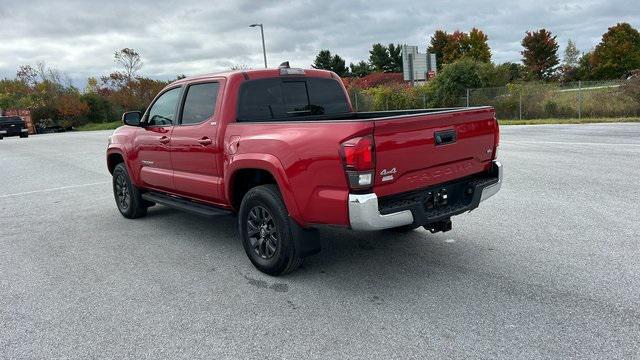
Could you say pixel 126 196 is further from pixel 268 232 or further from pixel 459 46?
pixel 459 46

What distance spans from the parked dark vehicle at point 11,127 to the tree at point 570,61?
2066 inches

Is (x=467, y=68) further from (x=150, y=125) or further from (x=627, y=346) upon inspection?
(x=627, y=346)

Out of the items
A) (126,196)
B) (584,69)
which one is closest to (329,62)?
(584,69)

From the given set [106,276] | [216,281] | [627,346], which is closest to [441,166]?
[627,346]

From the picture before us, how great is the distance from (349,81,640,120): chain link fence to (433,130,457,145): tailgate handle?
19.3 metres

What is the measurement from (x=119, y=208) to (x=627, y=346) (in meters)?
6.49

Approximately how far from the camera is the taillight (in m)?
3.65

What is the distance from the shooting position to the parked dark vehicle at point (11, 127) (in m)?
36.6

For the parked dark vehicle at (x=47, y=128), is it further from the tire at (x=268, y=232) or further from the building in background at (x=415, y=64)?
the tire at (x=268, y=232)

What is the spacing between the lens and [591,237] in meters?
5.15

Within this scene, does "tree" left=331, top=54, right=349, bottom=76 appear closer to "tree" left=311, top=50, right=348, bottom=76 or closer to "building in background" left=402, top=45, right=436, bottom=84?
"tree" left=311, top=50, right=348, bottom=76

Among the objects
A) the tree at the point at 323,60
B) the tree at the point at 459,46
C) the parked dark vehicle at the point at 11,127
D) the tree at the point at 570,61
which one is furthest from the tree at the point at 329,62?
the parked dark vehicle at the point at 11,127

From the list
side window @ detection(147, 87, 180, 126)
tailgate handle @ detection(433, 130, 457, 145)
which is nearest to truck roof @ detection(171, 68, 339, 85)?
side window @ detection(147, 87, 180, 126)

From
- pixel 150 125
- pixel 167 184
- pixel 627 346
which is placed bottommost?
pixel 627 346
